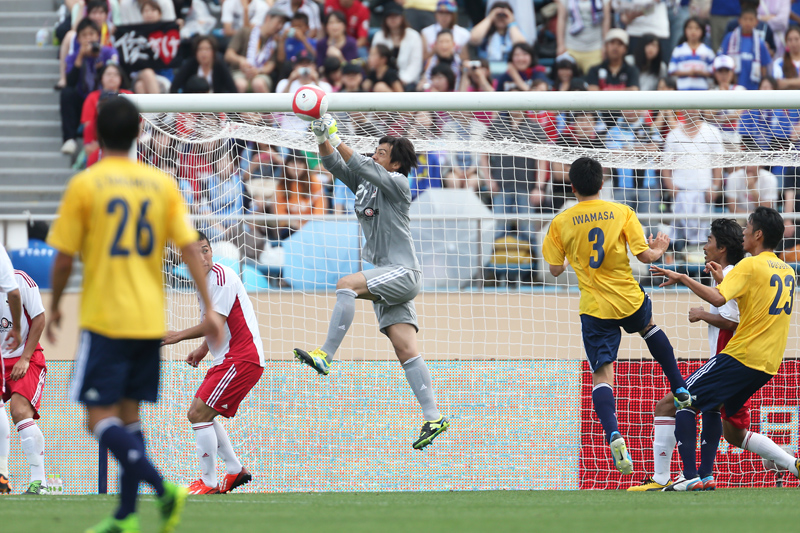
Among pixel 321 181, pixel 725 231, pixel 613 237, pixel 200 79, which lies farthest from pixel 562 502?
pixel 200 79

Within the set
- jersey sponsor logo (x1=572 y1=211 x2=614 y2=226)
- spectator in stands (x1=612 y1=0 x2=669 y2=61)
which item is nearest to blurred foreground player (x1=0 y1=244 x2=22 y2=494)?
jersey sponsor logo (x1=572 y1=211 x2=614 y2=226)

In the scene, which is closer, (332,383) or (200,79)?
(332,383)

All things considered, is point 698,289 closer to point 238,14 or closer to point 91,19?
point 238,14

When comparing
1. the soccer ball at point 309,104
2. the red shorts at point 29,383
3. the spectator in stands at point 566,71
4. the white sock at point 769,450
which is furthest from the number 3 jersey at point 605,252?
the spectator in stands at point 566,71

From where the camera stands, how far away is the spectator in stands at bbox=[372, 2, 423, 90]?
1381 centimetres

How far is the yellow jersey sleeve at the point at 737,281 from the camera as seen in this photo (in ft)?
23.3

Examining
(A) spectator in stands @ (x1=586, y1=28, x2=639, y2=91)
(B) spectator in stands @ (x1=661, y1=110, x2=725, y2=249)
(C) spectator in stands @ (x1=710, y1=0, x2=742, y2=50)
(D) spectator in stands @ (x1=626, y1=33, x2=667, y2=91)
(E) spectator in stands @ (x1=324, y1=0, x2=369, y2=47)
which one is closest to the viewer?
(B) spectator in stands @ (x1=661, y1=110, x2=725, y2=249)

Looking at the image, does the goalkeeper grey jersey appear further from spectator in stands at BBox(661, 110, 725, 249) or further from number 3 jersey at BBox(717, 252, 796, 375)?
spectator in stands at BBox(661, 110, 725, 249)

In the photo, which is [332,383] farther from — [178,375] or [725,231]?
[725,231]

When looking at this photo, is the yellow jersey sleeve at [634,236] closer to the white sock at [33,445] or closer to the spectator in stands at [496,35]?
the white sock at [33,445]

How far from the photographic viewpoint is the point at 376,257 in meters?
7.39

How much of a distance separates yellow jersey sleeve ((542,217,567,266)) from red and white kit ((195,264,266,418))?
238 centimetres

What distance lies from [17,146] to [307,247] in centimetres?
643

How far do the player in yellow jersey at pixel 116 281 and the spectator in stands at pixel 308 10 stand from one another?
10.3m
